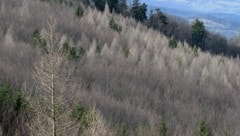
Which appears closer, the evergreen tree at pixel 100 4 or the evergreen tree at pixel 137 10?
the evergreen tree at pixel 100 4

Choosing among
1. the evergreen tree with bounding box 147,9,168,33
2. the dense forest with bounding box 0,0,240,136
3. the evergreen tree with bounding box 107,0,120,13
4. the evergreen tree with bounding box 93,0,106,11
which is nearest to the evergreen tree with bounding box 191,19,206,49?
the evergreen tree with bounding box 147,9,168,33

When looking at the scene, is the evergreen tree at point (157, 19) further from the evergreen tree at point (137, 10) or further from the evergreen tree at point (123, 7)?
the evergreen tree at point (123, 7)

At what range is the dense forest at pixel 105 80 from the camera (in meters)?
9.96

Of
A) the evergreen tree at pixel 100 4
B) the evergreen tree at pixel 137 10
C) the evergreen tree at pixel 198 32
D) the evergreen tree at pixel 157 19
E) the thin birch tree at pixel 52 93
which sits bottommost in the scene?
the evergreen tree at pixel 198 32

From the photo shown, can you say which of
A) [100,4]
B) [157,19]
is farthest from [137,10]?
[100,4]

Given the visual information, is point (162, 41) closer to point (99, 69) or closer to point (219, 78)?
point (219, 78)

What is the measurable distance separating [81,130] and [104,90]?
9772 mm

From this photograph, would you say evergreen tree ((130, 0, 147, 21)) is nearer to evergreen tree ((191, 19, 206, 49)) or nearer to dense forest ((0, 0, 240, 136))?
evergreen tree ((191, 19, 206, 49))

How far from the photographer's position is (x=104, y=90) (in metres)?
19.7

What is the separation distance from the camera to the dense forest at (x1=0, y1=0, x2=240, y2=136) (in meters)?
9.96

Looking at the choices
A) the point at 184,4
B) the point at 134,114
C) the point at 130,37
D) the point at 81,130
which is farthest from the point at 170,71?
the point at 184,4

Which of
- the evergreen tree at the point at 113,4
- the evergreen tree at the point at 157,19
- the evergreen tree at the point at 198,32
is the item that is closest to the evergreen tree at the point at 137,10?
the evergreen tree at the point at 157,19

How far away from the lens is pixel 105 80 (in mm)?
20734

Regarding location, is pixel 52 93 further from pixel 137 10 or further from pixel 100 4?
pixel 137 10
